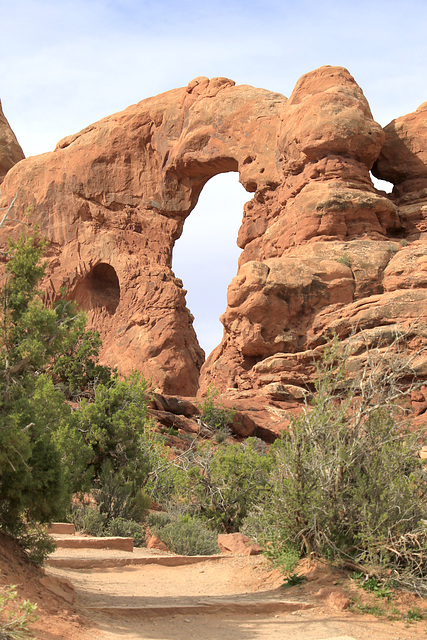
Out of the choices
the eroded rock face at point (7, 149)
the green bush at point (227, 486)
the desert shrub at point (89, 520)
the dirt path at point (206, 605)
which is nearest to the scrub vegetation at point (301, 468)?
the dirt path at point (206, 605)

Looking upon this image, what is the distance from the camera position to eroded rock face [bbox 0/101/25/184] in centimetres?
3975

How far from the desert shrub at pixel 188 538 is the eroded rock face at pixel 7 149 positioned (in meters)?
31.7

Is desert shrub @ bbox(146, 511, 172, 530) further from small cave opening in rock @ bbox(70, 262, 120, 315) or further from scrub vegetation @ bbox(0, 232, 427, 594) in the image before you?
small cave opening in rock @ bbox(70, 262, 120, 315)

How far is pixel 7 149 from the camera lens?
40.0 meters

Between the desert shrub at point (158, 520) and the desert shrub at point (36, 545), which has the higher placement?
the desert shrub at point (36, 545)

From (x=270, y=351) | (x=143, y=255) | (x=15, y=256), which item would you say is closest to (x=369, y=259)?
(x=270, y=351)

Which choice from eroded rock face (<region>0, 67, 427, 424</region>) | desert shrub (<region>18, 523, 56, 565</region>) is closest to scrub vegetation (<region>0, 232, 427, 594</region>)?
desert shrub (<region>18, 523, 56, 565</region>)

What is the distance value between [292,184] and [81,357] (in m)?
10.6

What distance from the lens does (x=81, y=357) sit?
20.6 meters

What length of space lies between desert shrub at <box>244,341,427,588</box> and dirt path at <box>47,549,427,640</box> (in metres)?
0.53

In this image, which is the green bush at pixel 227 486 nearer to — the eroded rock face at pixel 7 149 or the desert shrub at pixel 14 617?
the desert shrub at pixel 14 617

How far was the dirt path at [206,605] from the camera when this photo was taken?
21.9ft

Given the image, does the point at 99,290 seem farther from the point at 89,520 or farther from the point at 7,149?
the point at 89,520

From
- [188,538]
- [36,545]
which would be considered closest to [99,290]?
[188,538]
